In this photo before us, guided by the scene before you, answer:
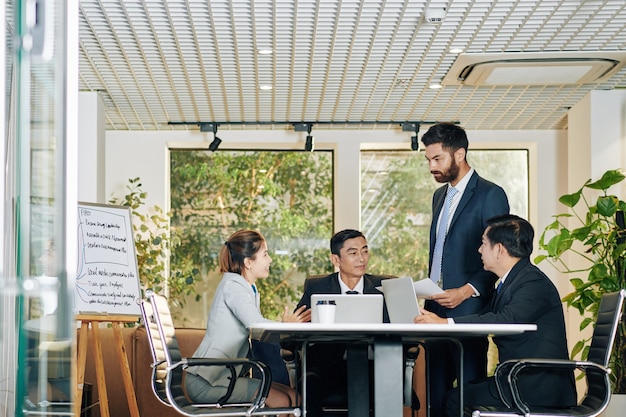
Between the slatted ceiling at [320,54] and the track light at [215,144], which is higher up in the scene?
the slatted ceiling at [320,54]

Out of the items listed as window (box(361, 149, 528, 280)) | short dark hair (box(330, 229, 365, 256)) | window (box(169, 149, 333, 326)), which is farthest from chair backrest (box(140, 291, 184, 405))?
window (box(361, 149, 528, 280))

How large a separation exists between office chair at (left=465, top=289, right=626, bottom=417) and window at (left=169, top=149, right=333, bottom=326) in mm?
6025

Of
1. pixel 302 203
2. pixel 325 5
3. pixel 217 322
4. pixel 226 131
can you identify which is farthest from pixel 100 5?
pixel 302 203

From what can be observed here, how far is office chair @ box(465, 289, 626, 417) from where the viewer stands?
11.3 feet

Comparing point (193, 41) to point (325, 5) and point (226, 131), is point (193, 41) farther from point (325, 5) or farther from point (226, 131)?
point (226, 131)

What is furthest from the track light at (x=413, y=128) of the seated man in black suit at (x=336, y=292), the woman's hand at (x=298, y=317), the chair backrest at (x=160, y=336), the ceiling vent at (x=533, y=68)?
the chair backrest at (x=160, y=336)

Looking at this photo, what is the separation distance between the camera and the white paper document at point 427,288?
12.8ft

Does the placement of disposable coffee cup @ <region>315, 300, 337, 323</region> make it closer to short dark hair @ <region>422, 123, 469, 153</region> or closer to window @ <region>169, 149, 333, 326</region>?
short dark hair @ <region>422, 123, 469, 153</region>

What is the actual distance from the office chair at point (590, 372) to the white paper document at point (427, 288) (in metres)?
0.47

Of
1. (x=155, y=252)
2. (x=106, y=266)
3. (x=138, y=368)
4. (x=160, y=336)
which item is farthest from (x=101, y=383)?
(x=155, y=252)

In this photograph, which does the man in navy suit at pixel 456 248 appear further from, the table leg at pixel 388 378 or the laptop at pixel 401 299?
the table leg at pixel 388 378

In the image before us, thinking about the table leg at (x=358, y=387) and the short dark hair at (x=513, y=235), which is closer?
the table leg at (x=358, y=387)

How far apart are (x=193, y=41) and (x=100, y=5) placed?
0.88 meters

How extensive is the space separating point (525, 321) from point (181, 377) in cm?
146
